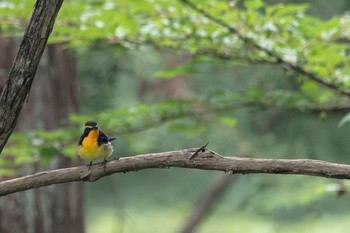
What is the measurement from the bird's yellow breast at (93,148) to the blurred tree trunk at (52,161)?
8.04 feet

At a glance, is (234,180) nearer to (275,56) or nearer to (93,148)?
(275,56)

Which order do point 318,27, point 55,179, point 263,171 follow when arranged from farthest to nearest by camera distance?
point 318,27 < point 55,179 < point 263,171

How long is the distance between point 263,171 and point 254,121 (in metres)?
5.62

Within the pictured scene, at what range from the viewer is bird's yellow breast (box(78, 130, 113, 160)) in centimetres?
327

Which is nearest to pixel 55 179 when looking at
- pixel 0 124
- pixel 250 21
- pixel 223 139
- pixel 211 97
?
pixel 0 124

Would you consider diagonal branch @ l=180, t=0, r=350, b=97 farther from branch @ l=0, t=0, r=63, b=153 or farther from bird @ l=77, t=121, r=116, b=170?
branch @ l=0, t=0, r=63, b=153

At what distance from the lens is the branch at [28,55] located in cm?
235

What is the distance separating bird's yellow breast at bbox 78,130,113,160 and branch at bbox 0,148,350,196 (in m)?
0.66

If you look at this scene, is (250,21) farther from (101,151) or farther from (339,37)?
(101,151)

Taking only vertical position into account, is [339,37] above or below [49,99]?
above

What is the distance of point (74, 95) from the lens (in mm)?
6176

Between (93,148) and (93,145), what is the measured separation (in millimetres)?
16

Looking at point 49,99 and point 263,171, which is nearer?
point 263,171

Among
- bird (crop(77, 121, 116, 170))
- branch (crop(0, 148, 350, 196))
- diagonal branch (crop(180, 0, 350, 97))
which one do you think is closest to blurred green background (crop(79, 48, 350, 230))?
diagonal branch (crop(180, 0, 350, 97))
